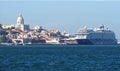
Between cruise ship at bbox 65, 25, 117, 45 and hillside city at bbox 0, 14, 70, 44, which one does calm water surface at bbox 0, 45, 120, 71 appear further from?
hillside city at bbox 0, 14, 70, 44

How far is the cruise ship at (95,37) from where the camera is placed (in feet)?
476

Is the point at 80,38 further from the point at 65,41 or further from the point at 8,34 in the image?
the point at 8,34

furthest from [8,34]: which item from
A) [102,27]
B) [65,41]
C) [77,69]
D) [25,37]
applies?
[77,69]

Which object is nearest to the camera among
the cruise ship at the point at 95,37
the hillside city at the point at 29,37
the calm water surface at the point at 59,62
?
the calm water surface at the point at 59,62

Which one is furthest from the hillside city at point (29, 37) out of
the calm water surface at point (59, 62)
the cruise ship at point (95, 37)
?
the calm water surface at point (59, 62)

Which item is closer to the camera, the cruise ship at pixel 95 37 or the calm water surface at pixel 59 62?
the calm water surface at pixel 59 62

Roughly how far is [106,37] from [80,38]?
6331mm

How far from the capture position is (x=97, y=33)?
149 meters

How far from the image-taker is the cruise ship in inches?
5710

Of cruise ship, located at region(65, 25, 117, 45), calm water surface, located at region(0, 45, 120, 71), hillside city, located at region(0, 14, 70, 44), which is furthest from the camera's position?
hillside city, located at region(0, 14, 70, 44)

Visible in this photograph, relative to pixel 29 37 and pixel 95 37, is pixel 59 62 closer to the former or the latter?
pixel 95 37

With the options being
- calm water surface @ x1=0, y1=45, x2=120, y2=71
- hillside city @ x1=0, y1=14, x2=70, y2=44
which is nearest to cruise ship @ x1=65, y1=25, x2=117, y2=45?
hillside city @ x1=0, y1=14, x2=70, y2=44

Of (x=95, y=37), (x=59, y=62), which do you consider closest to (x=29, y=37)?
(x=95, y=37)

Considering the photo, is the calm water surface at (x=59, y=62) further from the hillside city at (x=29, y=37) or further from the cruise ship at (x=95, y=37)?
the hillside city at (x=29, y=37)
